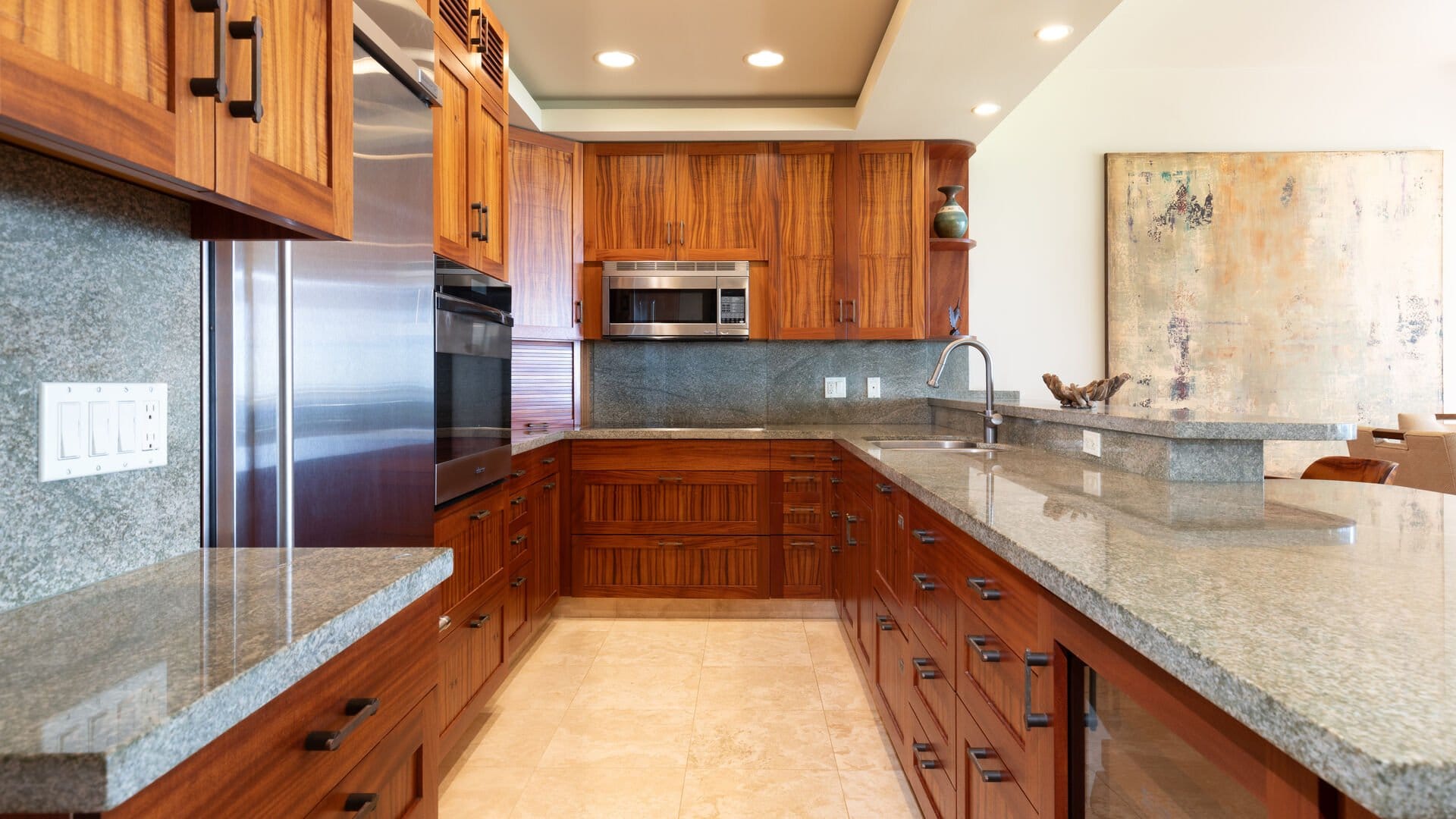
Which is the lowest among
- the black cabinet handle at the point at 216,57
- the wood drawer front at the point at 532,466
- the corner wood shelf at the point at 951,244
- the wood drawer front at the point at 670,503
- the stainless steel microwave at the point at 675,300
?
the wood drawer front at the point at 670,503

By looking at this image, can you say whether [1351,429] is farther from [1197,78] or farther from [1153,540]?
[1197,78]

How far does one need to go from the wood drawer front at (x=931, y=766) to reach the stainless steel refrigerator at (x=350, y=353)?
1247 mm

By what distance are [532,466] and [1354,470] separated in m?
2.77

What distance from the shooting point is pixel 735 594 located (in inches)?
139

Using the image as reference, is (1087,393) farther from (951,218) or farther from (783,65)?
(783,65)

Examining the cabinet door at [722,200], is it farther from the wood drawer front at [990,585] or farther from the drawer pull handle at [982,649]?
the drawer pull handle at [982,649]

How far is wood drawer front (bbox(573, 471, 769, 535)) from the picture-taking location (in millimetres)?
3529

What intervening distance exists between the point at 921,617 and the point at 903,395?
239cm

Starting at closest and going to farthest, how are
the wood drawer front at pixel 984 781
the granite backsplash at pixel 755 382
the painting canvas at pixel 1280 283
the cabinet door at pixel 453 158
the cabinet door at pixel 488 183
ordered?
1. the wood drawer front at pixel 984 781
2. the cabinet door at pixel 453 158
3. the cabinet door at pixel 488 183
4. the granite backsplash at pixel 755 382
5. the painting canvas at pixel 1280 283

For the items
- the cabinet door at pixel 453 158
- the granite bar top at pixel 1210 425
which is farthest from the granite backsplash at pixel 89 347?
the granite bar top at pixel 1210 425

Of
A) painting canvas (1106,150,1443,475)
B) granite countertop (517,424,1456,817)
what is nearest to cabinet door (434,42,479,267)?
granite countertop (517,424,1456,817)

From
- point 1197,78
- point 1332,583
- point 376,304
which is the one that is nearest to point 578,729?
point 376,304

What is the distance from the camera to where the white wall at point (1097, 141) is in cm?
423

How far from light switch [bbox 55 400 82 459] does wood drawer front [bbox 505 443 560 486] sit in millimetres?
1688
